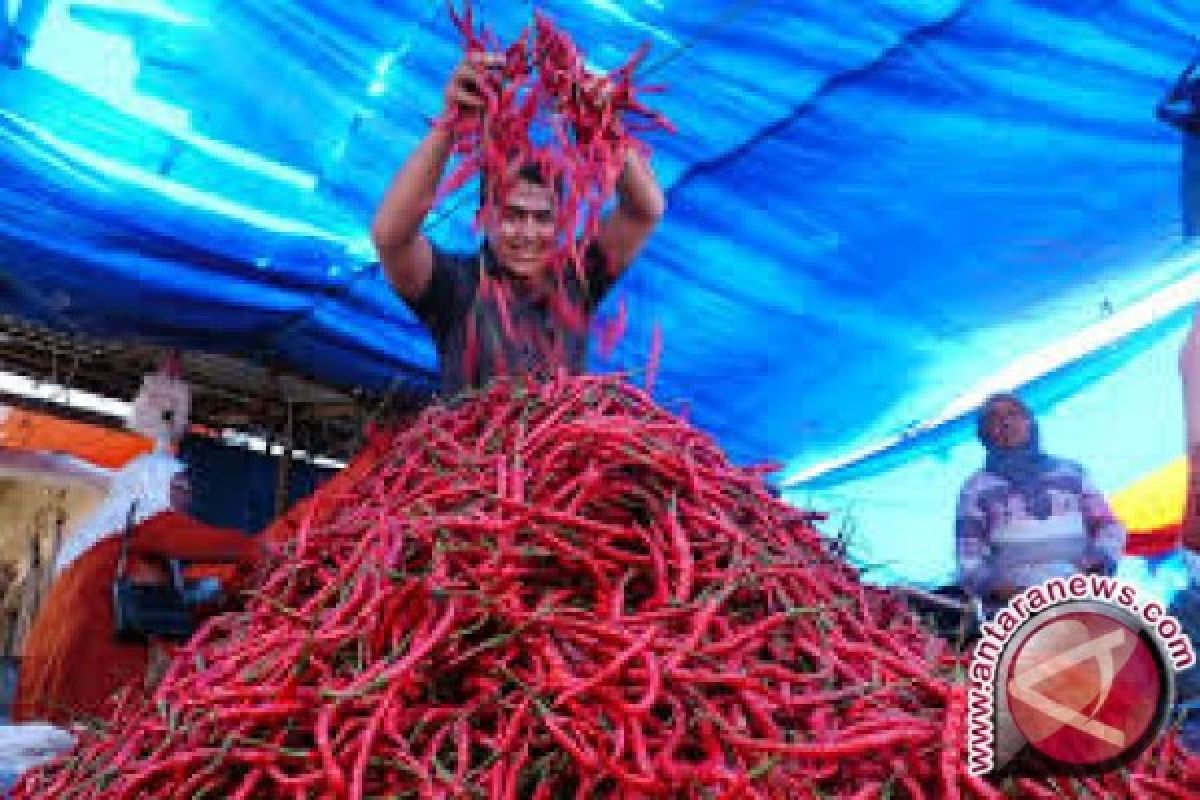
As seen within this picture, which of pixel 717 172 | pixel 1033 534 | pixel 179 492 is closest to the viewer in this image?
pixel 717 172

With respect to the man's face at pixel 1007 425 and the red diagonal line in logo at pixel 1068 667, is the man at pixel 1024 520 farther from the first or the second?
the red diagonal line in logo at pixel 1068 667

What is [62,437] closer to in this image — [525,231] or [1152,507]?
[525,231]

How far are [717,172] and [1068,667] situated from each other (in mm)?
2985

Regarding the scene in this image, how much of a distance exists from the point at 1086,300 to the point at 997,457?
0.84 meters

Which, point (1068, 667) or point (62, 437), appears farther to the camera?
point (62, 437)

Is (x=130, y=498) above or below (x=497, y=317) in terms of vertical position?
above

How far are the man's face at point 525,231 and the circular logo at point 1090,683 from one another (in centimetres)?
147

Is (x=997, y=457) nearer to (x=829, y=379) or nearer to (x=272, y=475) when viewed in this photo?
(x=829, y=379)

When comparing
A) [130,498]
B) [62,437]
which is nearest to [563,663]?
[130,498]

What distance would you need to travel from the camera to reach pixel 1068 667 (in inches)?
21.1

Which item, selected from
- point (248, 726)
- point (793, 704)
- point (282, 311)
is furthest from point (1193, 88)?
point (282, 311)

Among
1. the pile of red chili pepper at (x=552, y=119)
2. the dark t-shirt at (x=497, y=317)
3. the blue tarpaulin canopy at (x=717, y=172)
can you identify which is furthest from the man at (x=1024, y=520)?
the pile of red chili pepper at (x=552, y=119)

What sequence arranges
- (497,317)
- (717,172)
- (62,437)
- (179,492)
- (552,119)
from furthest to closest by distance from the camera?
(62,437)
(179,492)
(717,172)
(497,317)
(552,119)

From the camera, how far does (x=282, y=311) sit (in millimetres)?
4793
